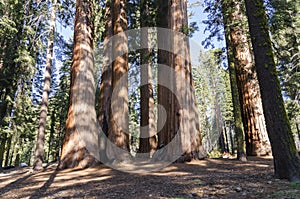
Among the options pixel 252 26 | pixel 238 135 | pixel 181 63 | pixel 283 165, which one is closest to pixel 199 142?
pixel 238 135

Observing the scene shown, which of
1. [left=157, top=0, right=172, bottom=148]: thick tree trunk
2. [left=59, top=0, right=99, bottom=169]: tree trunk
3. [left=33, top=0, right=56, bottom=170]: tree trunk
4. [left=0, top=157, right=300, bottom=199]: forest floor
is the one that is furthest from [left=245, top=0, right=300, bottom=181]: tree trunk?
[left=33, top=0, right=56, bottom=170]: tree trunk

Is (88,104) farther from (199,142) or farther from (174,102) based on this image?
(199,142)

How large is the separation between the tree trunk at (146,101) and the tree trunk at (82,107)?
10.1ft

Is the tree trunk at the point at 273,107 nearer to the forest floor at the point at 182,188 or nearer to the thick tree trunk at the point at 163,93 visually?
the forest floor at the point at 182,188

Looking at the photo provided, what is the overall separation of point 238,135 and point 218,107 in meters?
32.1

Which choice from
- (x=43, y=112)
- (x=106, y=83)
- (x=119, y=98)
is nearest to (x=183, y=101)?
(x=119, y=98)

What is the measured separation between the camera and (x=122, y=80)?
335 inches

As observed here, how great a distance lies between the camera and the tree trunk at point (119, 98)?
7.99m

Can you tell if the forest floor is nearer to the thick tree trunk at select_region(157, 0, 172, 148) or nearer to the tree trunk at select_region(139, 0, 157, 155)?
the thick tree trunk at select_region(157, 0, 172, 148)

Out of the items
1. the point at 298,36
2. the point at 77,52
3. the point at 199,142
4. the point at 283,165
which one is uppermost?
the point at 298,36

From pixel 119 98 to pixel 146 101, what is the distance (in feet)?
11.2

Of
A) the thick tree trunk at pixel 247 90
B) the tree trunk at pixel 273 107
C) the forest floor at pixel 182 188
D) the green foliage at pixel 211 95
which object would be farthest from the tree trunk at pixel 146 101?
the green foliage at pixel 211 95

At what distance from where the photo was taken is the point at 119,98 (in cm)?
834

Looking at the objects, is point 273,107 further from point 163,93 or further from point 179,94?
point 163,93
